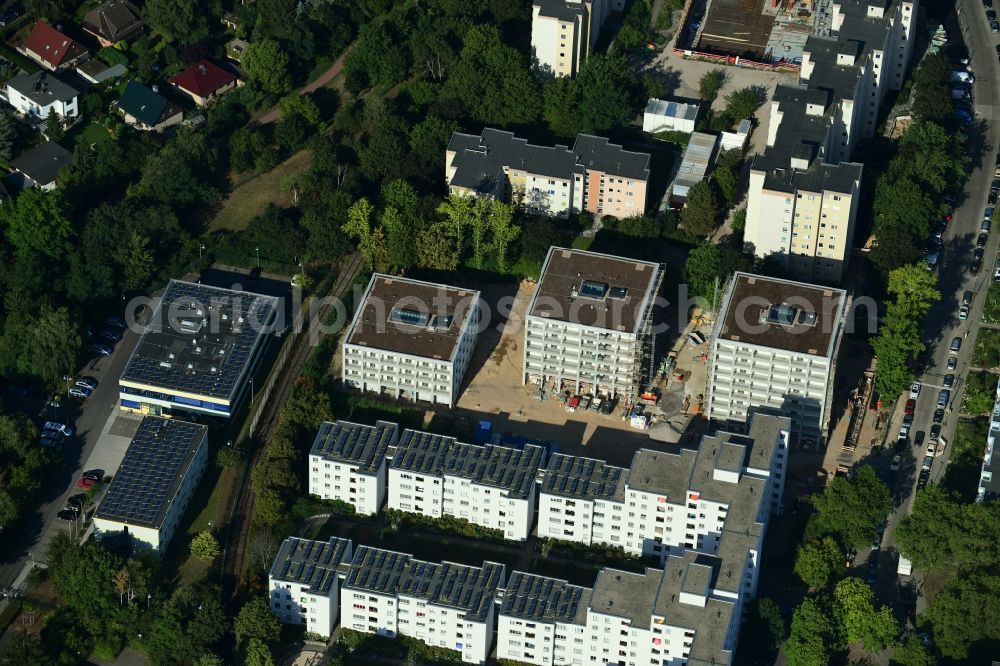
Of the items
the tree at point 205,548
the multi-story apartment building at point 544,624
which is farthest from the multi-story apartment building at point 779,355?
the tree at point 205,548

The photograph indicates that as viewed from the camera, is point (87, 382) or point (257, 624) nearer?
point (257, 624)

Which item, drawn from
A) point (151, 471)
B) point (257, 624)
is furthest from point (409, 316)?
point (257, 624)

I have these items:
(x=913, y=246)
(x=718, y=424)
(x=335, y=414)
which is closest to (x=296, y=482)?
(x=335, y=414)

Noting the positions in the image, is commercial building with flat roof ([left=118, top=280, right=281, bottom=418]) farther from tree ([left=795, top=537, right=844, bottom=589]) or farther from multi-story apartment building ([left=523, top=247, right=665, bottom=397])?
tree ([left=795, top=537, right=844, bottom=589])

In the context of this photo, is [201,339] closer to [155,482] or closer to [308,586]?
[155,482]

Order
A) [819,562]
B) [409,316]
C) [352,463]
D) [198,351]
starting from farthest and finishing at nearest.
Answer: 1. [198,351]
2. [409,316]
3. [352,463]
4. [819,562]

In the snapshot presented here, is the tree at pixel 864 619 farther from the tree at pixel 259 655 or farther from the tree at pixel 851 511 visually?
the tree at pixel 259 655

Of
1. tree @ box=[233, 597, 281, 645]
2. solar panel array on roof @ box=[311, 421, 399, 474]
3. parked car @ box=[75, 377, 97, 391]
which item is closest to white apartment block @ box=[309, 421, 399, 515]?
solar panel array on roof @ box=[311, 421, 399, 474]
